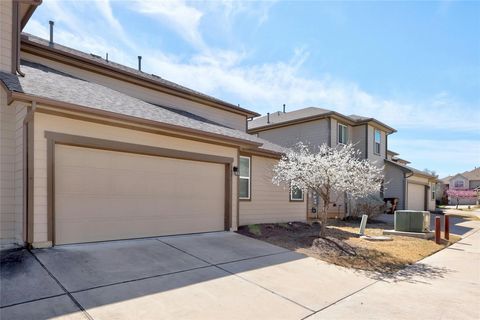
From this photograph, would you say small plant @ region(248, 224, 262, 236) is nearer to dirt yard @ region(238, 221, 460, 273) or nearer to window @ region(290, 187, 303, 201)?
dirt yard @ region(238, 221, 460, 273)

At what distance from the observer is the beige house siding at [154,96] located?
9.83 metres

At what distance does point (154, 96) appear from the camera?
1183 cm

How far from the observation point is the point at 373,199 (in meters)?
19.0

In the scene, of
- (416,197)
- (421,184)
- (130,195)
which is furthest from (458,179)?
(130,195)

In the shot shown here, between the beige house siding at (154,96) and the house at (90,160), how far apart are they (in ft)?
0.17

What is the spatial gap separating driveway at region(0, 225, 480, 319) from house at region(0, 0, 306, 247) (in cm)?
68

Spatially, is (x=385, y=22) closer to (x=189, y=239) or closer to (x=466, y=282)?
(x=466, y=282)

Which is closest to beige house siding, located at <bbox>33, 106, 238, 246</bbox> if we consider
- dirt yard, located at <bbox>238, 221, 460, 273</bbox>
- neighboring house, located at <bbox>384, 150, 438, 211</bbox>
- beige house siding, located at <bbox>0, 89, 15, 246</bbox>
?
beige house siding, located at <bbox>0, 89, 15, 246</bbox>

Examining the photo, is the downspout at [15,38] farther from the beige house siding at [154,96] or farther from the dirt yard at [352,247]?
the dirt yard at [352,247]

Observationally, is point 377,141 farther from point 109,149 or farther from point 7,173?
point 7,173

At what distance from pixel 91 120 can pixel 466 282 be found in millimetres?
8828

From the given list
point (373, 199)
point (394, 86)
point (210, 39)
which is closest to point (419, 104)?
point (394, 86)

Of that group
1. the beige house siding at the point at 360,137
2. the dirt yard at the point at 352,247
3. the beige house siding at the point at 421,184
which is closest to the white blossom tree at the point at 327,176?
the dirt yard at the point at 352,247

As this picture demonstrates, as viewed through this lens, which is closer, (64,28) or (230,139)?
(230,139)
